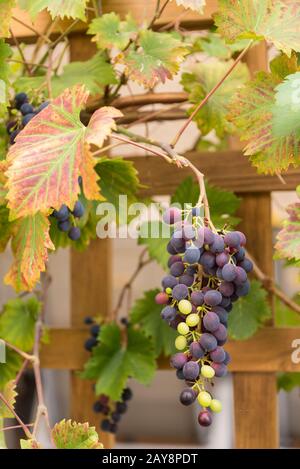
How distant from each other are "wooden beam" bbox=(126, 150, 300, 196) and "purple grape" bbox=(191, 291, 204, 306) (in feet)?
1.37

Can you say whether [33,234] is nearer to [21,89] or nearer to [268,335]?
[21,89]

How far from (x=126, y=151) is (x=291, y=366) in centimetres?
103

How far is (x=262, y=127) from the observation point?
75 centimetres

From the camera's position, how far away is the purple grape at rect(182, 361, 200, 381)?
64 centimetres

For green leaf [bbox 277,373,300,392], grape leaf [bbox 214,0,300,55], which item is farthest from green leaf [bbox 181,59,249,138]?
Result: green leaf [bbox 277,373,300,392]

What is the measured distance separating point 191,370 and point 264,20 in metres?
0.38

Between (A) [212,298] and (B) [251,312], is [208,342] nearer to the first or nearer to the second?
(A) [212,298]

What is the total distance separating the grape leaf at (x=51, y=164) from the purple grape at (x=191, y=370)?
179 mm

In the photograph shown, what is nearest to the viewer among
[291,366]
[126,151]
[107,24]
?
[107,24]

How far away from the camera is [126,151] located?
1.93 meters

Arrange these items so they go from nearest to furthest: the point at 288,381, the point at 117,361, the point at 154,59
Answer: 1. the point at 154,59
2. the point at 117,361
3. the point at 288,381

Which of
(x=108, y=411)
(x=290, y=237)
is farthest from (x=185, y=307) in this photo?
(x=108, y=411)

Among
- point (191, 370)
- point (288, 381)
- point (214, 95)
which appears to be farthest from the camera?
point (288, 381)

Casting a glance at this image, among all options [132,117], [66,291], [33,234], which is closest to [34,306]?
[132,117]
